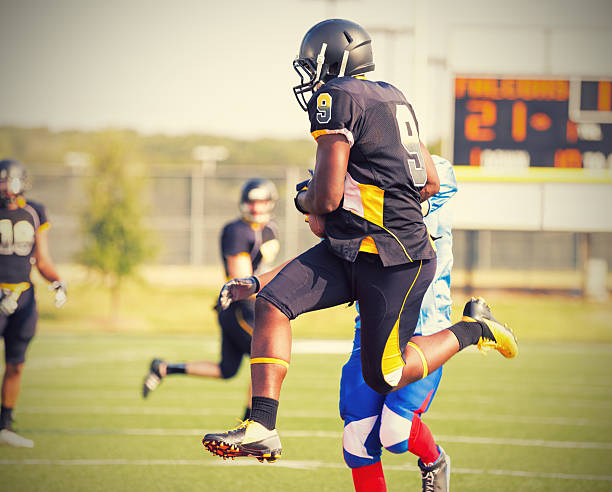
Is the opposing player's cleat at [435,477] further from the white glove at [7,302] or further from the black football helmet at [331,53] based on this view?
the white glove at [7,302]

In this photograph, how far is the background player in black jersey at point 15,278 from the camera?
6.29 meters

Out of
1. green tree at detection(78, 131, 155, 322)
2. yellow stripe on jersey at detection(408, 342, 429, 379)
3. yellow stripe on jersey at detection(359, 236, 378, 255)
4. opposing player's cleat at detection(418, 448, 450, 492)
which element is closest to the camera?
yellow stripe on jersey at detection(359, 236, 378, 255)

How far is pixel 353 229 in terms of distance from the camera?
3.43 metres

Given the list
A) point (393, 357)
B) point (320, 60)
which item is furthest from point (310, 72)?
point (393, 357)

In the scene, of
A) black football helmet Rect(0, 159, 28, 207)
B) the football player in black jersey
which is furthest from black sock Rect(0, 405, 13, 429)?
the football player in black jersey

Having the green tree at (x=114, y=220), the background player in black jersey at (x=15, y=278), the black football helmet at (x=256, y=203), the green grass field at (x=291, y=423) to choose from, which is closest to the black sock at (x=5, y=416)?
the background player in black jersey at (x=15, y=278)

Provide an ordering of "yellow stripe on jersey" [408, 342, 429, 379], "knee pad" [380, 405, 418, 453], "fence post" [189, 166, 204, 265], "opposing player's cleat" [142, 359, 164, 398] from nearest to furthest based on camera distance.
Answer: "yellow stripe on jersey" [408, 342, 429, 379] < "knee pad" [380, 405, 418, 453] < "opposing player's cleat" [142, 359, 164, 398] < "fence post" [189, 166, 204, 265]

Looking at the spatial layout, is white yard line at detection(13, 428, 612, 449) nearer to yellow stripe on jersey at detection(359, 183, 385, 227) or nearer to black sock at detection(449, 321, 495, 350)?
black sock at detection(449, 321, 495, 350)

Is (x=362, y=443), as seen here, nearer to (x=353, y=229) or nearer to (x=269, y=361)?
(x=269, y=361)

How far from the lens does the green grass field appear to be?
529 cm

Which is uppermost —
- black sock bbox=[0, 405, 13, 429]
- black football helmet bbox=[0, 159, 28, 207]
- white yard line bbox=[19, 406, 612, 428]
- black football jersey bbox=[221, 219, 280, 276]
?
black football helmet bbox=[0, 159, 28, 207]

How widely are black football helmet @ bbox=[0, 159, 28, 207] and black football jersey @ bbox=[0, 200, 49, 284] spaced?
9 cm

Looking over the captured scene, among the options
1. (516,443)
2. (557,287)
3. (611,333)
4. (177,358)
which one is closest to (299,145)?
(557,287)

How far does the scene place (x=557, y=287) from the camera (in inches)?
1049
